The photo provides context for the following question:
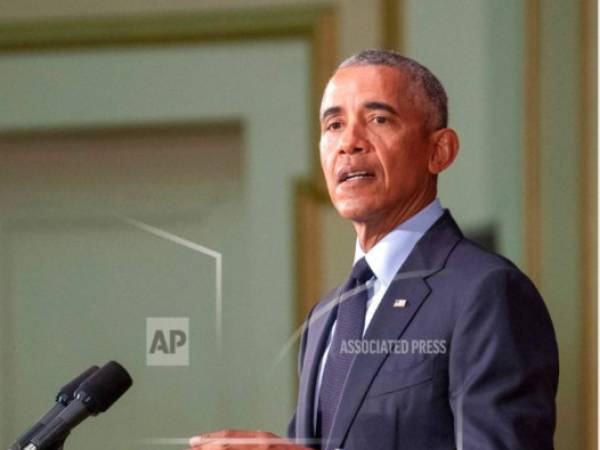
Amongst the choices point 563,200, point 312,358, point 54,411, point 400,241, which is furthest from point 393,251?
point 54,411

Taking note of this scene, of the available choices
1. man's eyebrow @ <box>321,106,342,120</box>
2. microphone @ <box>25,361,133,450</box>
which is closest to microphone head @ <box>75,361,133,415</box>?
microphone @ <box>25,361,133,450</box>

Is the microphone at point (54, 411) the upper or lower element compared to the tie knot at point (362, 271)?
lower

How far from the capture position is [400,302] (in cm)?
95

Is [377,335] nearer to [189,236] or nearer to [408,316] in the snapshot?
[408,316]

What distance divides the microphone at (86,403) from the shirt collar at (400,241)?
26 centimetres

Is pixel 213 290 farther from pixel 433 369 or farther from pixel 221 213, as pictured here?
pixel 433 369

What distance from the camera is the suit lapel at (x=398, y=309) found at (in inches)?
36.2

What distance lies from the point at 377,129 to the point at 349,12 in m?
0.20

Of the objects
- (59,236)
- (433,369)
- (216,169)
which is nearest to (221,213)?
(216,169)

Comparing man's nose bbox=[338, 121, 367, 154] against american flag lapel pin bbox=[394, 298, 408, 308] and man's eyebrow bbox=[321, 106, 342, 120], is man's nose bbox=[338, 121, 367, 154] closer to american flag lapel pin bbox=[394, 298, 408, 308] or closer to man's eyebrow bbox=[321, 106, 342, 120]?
man's eyebrow bbox=[321, 106, 342, 120]

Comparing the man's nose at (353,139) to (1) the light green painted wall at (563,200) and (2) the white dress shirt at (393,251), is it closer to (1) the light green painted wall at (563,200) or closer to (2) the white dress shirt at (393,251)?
(2) the white dress shirt at (393,251)

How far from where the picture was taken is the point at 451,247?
962mm

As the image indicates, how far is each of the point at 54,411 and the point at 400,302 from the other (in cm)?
32

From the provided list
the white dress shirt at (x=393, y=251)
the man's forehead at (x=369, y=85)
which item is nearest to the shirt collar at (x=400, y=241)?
the white dress shirt at (x=393, y=251)
